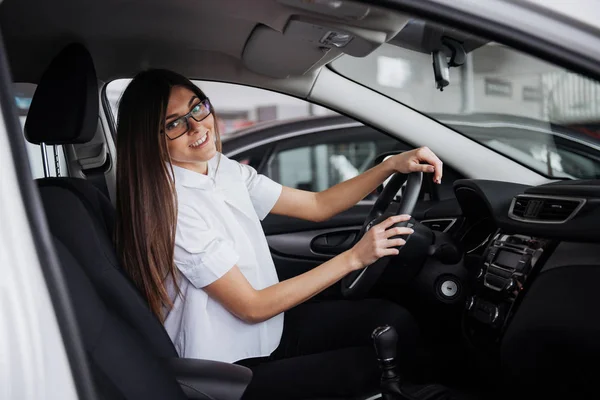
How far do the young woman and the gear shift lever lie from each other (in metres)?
0.07

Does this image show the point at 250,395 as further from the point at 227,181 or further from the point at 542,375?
the point at 542,375

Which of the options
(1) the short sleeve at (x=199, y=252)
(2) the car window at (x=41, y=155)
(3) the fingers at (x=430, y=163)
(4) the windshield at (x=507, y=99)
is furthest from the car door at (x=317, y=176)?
(2) the car window at (x=41, y=155)

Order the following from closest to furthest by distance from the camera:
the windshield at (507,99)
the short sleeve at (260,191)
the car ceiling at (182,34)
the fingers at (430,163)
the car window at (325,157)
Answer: the car ceiling at (182,34) → the fingers at (430,163) → the short sleeve at (260,191) → the windshield at (507,99) → the car window at (325,157)

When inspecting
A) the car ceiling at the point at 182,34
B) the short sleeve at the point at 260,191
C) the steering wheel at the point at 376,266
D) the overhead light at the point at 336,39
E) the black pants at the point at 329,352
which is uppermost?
the car ceiling at the point at 182,34

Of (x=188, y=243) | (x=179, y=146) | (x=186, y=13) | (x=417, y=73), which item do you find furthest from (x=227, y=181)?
(x=417, y=73)

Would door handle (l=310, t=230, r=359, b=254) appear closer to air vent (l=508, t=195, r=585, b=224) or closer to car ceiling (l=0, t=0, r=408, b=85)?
car ceiling (l=0, t=0, r=408, b=85)

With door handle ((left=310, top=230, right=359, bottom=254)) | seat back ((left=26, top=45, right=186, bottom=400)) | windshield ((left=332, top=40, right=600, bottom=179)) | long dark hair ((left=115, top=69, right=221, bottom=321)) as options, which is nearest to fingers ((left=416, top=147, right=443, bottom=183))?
windshield ((left=332, top=40, right=600, bottom=179))

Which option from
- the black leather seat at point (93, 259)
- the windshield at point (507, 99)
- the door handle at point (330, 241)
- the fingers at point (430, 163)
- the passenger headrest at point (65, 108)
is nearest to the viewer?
the black leather seat at point (93, 259)

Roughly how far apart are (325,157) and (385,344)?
397 cm

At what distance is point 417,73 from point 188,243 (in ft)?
22.3

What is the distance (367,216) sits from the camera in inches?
78.4

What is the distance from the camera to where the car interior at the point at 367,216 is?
1.38m

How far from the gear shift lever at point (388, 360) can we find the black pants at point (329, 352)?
0.07m

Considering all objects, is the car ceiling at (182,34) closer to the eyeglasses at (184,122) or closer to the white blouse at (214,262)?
the eyeglasses at (184,122)
